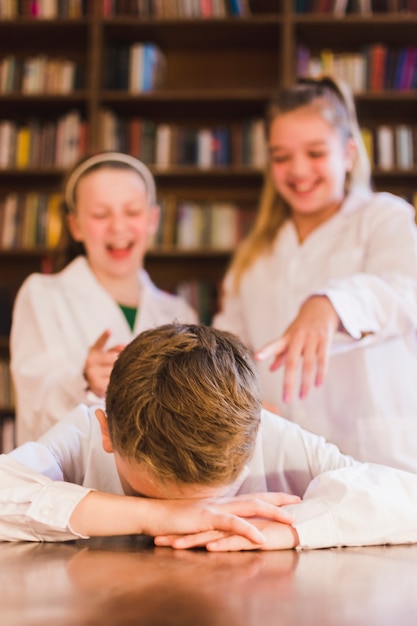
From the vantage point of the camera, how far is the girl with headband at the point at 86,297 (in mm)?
1721

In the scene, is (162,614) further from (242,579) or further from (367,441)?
(367,441)

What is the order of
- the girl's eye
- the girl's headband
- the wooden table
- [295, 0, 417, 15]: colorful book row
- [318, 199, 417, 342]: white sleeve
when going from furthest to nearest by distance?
[295, 0, 417, 15]: colorful book row → the girl's headband → the girl's eye → [318, 199, 417, 342]: white sleeve → the wooden table

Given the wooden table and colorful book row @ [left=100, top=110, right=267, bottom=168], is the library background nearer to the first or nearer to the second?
colorful book row @ [left=100, top=110, right=267, bottom=168]

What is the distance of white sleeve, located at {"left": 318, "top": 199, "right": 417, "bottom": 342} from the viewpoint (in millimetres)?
1358

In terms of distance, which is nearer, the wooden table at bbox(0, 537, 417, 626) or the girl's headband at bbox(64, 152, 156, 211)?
the wooden table at bbox(0, 537, 417, 626)

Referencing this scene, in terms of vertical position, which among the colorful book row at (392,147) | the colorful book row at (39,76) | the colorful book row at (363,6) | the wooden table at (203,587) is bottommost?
the wooden table at (203,587)

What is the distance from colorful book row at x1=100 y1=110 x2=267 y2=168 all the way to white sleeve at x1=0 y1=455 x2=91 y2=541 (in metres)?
2.72

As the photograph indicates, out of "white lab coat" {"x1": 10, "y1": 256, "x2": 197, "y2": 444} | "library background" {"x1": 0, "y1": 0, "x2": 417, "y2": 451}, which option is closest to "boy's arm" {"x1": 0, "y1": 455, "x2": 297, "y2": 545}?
"white lab coat" {"x1": 10, "y1": 256, "x2": 197, "y2": 444}

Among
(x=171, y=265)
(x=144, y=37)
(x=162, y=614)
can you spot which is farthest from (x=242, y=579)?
(x=144, y=37)

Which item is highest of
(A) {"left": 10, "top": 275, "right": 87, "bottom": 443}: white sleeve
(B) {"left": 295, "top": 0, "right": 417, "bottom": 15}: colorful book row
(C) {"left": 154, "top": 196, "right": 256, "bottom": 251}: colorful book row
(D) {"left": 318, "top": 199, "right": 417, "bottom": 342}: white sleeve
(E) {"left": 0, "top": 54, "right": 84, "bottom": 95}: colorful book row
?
(B) {"left": 295, "top": 0, "right": 417, "bottom": 15}: colorful book row

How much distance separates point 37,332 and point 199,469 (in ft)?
3.20

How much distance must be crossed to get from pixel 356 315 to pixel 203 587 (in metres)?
0.75

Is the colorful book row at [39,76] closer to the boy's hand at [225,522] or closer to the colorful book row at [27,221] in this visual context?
Answer: the colorful book row at [27,221]

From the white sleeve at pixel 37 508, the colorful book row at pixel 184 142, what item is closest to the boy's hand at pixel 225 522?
the white sleeve at pixel 37 508
